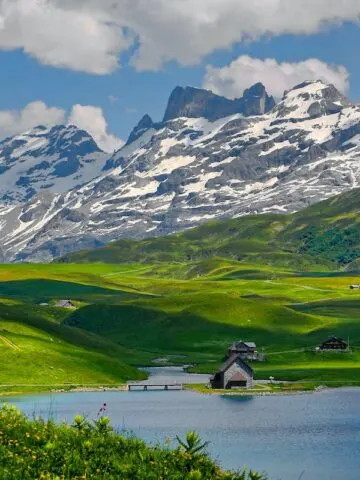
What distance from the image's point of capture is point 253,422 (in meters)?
114

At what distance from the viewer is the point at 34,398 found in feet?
447

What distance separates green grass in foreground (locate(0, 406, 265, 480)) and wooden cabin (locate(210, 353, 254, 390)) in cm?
12450

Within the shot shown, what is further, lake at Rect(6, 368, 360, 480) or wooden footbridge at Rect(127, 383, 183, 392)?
wooden footbridge at Rect(127, 383, 183, 392)

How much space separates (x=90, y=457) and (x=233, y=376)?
130 meters

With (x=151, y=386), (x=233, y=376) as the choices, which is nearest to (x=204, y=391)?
(x=233, y=376)

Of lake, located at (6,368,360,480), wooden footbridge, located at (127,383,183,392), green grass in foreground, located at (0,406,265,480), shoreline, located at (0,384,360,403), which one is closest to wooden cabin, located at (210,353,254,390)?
shoreline, located at (0,384,360,403)

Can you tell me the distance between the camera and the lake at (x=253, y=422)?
268 ft

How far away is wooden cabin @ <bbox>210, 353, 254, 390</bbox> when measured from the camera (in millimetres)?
163625

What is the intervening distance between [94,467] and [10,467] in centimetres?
335

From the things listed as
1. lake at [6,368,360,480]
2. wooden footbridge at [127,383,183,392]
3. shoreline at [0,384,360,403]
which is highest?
wooden footbridge at [127,383,183,392]

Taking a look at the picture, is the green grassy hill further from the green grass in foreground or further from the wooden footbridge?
the green grass in foreground

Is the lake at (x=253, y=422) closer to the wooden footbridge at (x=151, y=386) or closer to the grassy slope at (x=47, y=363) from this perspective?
the wooden footbridge at (x=151, y=386)

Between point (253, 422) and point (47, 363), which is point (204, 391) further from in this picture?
point (253, 422)

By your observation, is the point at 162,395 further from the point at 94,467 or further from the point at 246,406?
the point at 94,467
